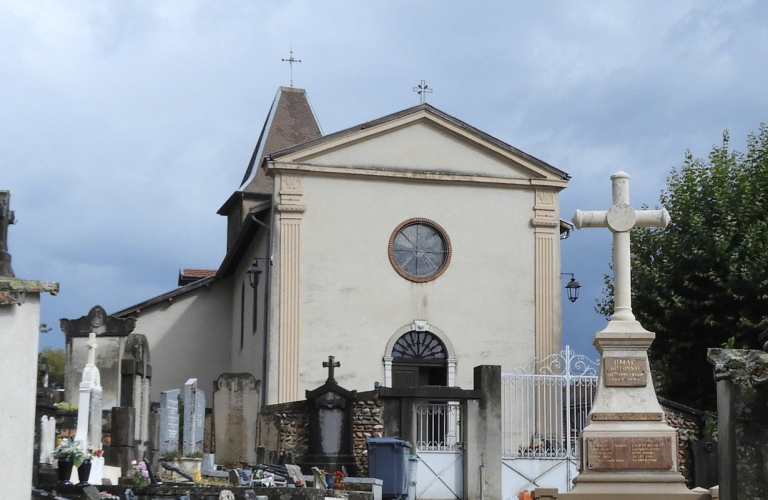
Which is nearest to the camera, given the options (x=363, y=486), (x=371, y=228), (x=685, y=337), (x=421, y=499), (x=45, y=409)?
(x=45, y=409)

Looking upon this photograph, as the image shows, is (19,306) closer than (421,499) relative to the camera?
Yes

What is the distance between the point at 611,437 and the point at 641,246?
Result: 48.4ft

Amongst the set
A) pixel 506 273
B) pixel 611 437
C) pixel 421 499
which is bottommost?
pixel 421 499

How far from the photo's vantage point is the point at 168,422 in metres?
18.5

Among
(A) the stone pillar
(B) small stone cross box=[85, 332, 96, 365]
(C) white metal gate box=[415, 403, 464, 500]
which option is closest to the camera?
(B) small stone cross box=[85, 332, 96, 365]

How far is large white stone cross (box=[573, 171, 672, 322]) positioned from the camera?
15555mm

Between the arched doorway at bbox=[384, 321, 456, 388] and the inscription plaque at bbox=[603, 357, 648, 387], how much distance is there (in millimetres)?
12719

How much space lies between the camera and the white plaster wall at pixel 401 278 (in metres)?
27.0

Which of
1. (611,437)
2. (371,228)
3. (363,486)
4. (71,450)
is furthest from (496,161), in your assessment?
(71,450)

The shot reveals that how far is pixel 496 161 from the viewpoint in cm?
2853

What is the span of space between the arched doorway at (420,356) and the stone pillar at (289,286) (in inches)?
94.4

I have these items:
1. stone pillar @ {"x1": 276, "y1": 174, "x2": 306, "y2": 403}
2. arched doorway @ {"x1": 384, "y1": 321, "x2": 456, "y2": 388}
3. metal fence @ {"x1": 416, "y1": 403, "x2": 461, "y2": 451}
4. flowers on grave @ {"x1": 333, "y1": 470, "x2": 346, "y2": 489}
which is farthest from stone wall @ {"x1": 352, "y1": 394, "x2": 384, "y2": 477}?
arched doorway @ {"x1": 384, "y1": 321, "x2": 456, "y2": 388}

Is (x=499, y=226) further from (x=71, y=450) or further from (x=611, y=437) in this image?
(x=71, y=450)

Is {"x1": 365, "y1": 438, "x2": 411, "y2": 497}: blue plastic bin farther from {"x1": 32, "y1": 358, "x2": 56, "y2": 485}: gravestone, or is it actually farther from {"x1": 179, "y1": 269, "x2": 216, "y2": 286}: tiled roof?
{"x1": 179, "y1": 269, "x2": 216, "y2": 286}: tiled roof
